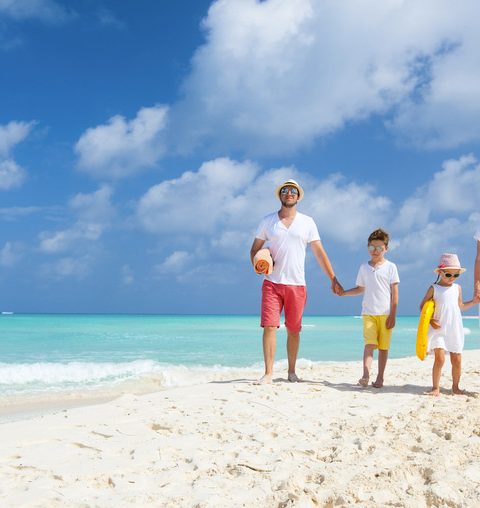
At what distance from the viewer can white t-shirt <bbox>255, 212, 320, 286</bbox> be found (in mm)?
5746

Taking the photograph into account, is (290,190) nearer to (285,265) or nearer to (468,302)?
(285,265)

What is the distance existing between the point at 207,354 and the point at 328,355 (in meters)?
3.12

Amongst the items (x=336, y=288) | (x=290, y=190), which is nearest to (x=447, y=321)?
(x=336, y=288)

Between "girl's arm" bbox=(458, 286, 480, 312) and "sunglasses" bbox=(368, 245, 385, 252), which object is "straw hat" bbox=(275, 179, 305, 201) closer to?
"sunglasses" bbox=(368, 245, 385, 252)

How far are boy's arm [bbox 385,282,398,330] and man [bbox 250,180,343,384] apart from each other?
94 centimetres

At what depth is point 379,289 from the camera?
19.1 feet

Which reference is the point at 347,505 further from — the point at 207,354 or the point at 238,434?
the point at 207,354

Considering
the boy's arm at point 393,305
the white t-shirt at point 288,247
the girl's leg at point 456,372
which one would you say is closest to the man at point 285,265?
the white t-shirt at point 288,247

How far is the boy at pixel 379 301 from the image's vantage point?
579cm

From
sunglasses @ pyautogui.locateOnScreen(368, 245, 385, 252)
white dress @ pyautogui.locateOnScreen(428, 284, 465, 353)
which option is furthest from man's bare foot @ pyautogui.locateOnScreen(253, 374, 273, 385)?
sunglasses @ pyautogui.locateOnScreen(368, 245, 385, 252)

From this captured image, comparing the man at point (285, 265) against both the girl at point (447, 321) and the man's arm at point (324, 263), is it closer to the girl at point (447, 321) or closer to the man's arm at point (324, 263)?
the man's arm at point (324, 263)

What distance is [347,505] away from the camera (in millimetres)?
2623

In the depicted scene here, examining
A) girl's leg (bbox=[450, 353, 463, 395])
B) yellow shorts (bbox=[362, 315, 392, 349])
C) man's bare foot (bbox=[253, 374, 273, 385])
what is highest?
yellow shorts (bbox=[362, 315, 392, 349])

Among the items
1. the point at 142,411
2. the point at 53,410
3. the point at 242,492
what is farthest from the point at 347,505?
the point at 53,410
